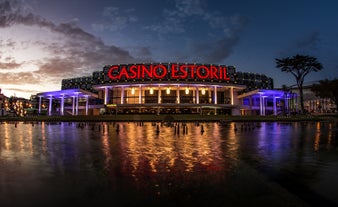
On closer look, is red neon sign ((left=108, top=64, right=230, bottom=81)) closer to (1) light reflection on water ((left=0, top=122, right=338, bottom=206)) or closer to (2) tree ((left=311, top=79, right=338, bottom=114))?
(2) tree ((left=311, top=79, right=338, bottom=114))

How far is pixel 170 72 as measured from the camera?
8938 cm

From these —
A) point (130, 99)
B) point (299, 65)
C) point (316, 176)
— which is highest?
point (299, 65)

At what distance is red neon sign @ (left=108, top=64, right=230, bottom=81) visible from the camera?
3487 inches

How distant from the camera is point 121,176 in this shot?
9.02 metres

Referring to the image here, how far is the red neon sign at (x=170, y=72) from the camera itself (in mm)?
88562

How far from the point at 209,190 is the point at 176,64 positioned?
84692 mm

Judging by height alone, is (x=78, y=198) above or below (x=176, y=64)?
below

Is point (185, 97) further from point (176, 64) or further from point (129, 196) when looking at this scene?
point (129, 196)

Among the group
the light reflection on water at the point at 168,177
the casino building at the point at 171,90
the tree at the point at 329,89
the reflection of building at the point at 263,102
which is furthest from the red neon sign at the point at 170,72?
the light reflection on water at the point at 168,177

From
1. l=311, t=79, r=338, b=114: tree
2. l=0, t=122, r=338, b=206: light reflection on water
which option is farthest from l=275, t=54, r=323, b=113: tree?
l=0, t=122, r=338, b=206: light reflection on water

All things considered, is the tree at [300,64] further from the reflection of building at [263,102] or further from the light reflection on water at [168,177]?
the light reflection on water at [168,177]

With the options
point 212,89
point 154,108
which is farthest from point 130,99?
point 212,89

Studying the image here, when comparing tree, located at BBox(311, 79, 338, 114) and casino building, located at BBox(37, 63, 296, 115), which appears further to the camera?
casino building, located at BBox(37, 63, 296, 115)

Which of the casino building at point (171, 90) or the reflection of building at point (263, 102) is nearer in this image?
the casino building at point (171, 90)
